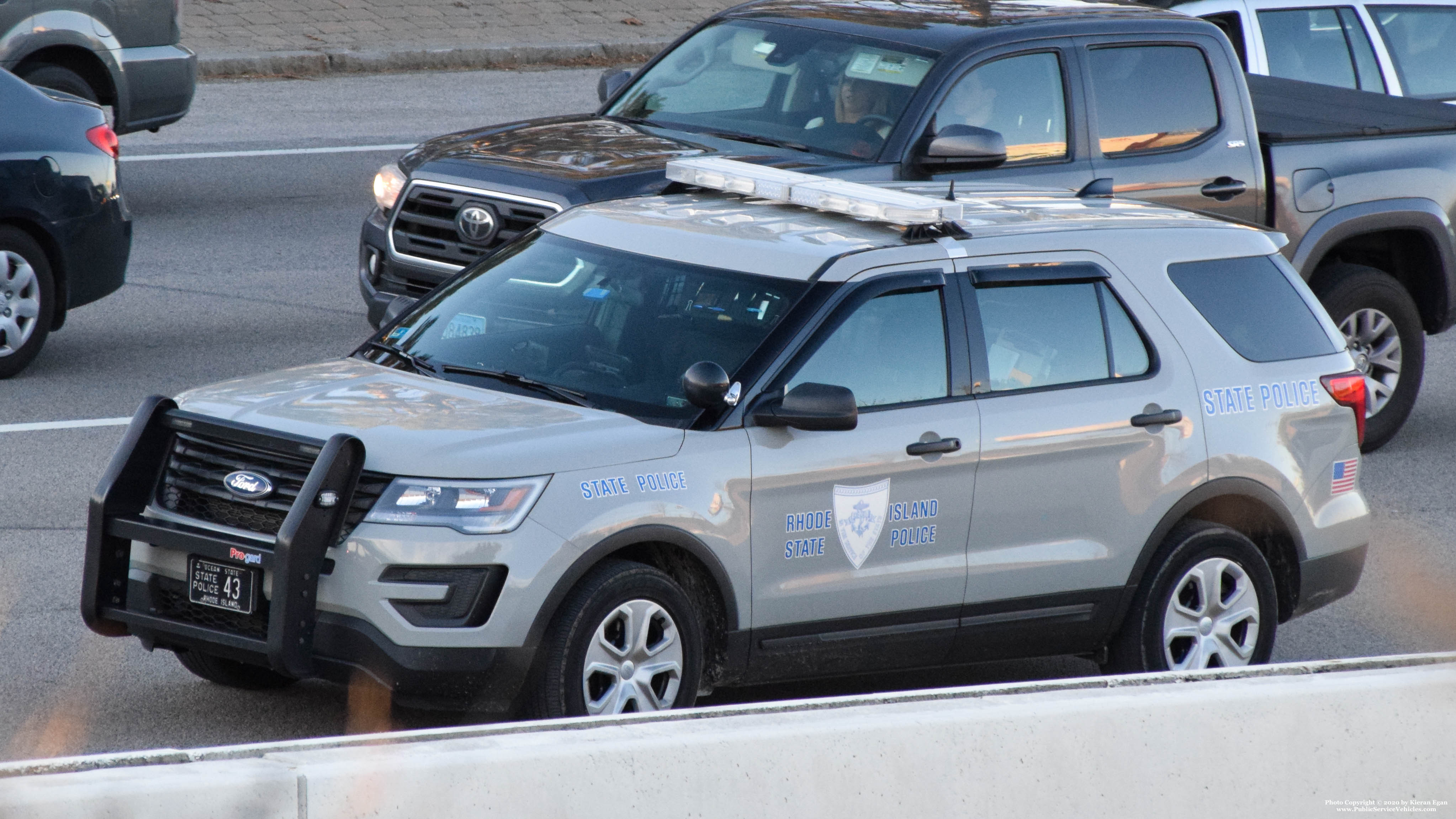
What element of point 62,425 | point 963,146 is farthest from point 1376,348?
point 62,425

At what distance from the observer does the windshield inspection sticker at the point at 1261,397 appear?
693 cm

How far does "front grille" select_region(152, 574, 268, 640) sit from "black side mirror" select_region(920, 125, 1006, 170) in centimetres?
456

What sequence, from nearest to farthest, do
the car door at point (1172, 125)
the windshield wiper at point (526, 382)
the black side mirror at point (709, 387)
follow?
the black side mirror at point (709, 387) → the windshield wiper at point (526, 382) → the car door at point (1172, 125)

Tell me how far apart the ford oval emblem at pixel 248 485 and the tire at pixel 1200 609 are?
2.89 m

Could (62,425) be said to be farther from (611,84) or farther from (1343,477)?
(1343,477)

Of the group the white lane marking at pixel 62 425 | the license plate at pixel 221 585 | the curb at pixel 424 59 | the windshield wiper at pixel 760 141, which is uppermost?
the windshield wiper at pixel 760 141

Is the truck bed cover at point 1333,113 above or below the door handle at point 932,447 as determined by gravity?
above

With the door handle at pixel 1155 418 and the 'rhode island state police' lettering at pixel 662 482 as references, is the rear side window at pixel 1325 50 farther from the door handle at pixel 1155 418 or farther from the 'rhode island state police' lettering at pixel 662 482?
the 'rhode island state police' lettering at pixel 662 482

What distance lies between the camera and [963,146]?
9289mm

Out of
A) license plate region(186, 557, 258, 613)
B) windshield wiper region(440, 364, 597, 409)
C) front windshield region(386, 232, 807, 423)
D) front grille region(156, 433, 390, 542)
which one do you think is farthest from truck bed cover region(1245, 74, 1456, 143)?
license plate region(186, 557, 258, 613)

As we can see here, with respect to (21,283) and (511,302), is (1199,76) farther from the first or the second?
(21,283)

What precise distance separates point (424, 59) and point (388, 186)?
415 inches

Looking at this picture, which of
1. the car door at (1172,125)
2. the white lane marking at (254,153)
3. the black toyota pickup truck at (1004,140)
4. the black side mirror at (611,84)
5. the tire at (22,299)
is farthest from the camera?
the white lane marking at (254,153)

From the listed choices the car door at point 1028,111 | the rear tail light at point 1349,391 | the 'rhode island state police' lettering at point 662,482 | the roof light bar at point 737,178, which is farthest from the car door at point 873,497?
the car door at point 1028,111
